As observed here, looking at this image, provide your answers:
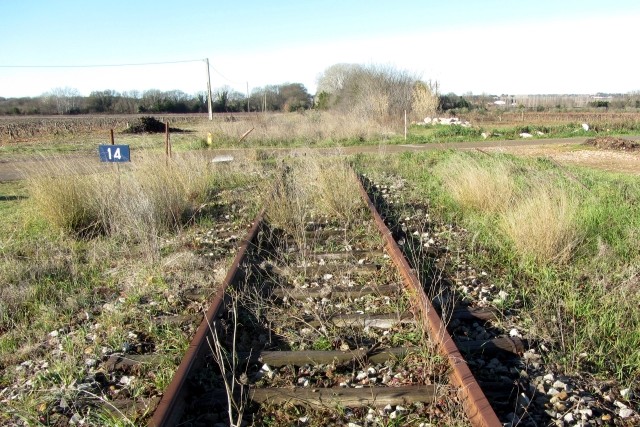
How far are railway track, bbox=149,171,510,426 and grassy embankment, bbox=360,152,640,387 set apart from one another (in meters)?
0.60

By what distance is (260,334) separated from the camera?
13.3 ft

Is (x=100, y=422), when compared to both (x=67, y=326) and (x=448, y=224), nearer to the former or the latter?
(x=67, y=326)

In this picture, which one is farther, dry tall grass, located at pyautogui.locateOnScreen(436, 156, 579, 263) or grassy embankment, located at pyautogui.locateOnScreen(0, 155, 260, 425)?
dry tall grass, located at pyautogui.locateOnScreen(436, 156, 579, 263)

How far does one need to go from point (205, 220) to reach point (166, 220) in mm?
638

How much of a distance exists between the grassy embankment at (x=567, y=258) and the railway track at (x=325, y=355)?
0.60 meters

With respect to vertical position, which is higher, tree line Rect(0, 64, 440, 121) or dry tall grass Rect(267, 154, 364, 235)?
tree line Rect(0, 64, 440, 121)

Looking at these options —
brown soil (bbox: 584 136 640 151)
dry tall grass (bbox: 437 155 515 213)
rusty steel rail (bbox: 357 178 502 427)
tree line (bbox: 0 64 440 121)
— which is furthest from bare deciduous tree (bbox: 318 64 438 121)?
rusty steel rail (bbox: 357 178 502 427)

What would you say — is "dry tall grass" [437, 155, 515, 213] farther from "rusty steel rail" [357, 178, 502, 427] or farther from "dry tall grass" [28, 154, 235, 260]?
"dry tall grass" [28, 154, 235, 260]

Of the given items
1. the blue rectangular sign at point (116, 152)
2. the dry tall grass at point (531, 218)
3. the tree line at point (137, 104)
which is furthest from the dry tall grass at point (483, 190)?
the tree line at point (137, 104)

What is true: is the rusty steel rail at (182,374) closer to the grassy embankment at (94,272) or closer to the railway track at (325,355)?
the railway track at (325,355)

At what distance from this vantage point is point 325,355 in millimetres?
3561

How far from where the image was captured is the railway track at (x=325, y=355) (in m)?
2.97

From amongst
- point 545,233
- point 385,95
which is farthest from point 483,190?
point 385,95

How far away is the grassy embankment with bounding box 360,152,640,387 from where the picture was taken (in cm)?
375
